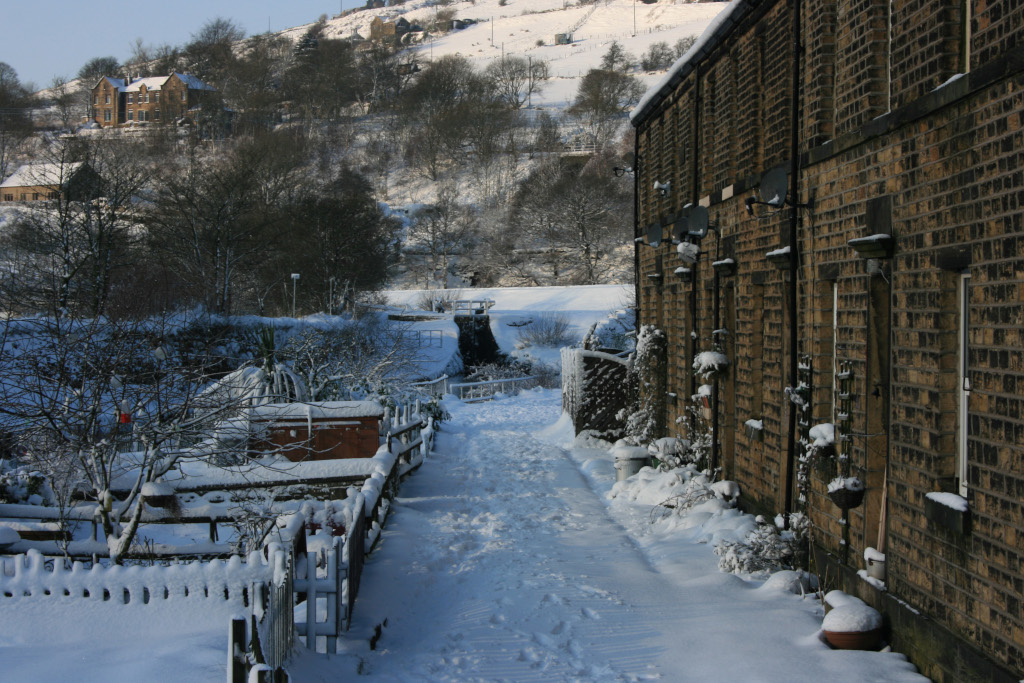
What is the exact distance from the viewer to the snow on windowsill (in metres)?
5.00

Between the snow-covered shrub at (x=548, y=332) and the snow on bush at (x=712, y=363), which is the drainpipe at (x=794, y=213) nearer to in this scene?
the snow on bush at (x=712, y=363)

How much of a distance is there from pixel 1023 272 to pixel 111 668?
5429 mm

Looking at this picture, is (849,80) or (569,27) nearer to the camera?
(849,80)

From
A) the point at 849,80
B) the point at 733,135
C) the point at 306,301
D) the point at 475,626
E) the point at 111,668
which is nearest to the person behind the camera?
the point at 111,668

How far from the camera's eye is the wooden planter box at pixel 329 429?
1264 centimetres

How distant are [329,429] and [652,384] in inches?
246

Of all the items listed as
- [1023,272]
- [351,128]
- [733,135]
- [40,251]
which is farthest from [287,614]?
[351,128]

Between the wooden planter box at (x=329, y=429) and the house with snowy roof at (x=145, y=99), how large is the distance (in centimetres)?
9136

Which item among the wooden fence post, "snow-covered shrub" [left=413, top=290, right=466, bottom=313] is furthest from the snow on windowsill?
"snow-covered shrub" [left=413, top=290, right=466, bottom=313]

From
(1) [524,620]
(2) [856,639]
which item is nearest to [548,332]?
(1) [524,620]

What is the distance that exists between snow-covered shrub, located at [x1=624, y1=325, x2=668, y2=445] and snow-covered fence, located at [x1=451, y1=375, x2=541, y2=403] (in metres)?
13.8

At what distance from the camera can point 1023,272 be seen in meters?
4.34

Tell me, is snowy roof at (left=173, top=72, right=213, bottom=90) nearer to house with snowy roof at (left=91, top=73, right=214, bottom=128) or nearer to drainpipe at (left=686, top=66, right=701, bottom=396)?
house with snowy roof at (left=91, top=73, right=214, bottom=128)

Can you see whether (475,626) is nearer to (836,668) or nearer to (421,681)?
(421,681)
